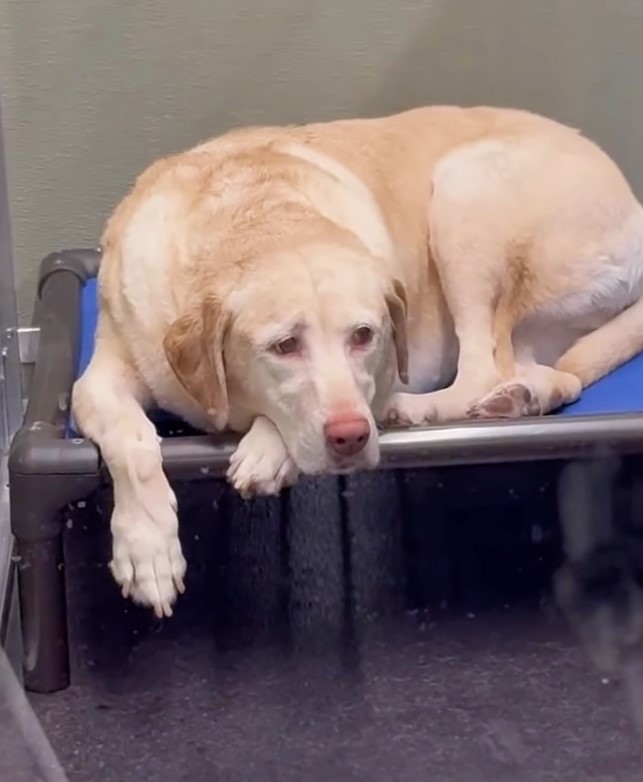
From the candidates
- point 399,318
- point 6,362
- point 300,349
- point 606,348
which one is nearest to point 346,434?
point 300,349

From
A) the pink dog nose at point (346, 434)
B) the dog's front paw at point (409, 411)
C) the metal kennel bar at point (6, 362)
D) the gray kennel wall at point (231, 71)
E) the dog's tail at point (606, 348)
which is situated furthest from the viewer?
the gray kennel wall at point (231, 71)

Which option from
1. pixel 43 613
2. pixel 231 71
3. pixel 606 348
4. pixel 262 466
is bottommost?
pixel 43 613

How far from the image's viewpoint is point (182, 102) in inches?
97.2

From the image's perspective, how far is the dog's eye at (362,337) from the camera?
161 centimetres

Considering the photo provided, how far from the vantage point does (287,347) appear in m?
1.58

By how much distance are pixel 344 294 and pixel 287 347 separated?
0.10 m

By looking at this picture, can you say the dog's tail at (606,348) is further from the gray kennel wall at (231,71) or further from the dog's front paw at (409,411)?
the gray kennel wall at (231,71)

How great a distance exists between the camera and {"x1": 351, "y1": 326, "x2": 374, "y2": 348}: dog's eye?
5.27 feet

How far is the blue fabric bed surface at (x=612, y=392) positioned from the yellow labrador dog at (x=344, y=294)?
2cm

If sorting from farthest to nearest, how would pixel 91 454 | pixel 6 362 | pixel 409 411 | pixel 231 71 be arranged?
1. pixel 231 71
2. pixel 6 362
3. pixel 409 411
4. pixel 91 454

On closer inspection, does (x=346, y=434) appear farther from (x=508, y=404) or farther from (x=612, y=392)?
(x=612, y=392)

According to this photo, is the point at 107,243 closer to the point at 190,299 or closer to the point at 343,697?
the point at 190,299

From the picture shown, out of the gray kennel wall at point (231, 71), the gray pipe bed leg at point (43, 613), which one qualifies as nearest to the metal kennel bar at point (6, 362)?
the gray kennel wall at point (231, 71)

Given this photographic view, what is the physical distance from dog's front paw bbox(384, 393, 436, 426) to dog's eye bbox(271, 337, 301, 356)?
0.24 m
